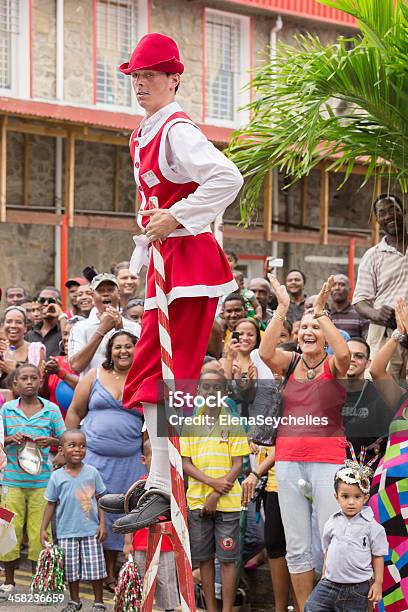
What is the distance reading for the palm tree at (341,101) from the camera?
602cm

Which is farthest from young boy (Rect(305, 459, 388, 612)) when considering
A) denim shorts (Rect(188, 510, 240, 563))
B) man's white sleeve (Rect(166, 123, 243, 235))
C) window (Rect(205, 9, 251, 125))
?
window (Rect(205, 9, 251, 125))

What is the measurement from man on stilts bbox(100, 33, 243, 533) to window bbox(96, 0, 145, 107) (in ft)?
49.8

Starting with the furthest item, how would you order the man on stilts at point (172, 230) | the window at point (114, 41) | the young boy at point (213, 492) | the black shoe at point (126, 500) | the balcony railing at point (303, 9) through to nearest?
the balcony railing at point (303, 9) < the window at point (114, 41) < the young boy at point (213, 492) < the black shoe at point (126, 500) < the man on stilts at point (172, 230)

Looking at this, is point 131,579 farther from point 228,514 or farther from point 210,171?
point 210,171

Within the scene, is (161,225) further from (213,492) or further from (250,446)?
(250,446)

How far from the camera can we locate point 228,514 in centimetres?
723

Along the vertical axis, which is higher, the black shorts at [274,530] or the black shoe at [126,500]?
the black shoe at [126,500]

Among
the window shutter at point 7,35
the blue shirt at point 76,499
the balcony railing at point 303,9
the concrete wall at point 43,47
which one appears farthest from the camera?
the balcony railing at point 303,9

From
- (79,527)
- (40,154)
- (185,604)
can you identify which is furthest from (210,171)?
(40,154)

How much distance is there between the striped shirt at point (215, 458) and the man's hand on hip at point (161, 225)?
3518 millimetres

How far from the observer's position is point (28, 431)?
321 inches

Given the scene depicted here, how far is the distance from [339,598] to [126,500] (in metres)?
2.11

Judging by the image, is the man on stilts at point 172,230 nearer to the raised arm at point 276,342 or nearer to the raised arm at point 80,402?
the raised arm at point 276,342

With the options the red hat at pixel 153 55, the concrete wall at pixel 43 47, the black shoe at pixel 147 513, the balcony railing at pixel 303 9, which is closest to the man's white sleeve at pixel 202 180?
the red hat at pixel 153 55
